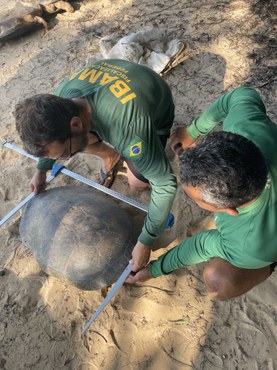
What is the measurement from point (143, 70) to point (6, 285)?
70.4 inches

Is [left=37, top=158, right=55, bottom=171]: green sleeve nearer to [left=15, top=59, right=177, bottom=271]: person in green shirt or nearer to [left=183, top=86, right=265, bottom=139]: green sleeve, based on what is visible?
[left=15, top=59, right=177, bottom=271]: person in green shirt

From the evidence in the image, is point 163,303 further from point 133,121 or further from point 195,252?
point 133,121

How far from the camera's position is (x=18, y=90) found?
12.5 feet

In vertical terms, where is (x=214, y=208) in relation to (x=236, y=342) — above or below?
above

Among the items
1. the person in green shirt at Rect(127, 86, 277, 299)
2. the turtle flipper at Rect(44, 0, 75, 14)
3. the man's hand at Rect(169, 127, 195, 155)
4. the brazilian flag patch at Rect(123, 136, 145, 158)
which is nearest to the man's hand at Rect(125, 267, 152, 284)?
the person in green shirt at Rect(127, 86, 277, 299)

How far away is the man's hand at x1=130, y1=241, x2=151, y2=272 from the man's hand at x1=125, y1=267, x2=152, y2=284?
0.03m

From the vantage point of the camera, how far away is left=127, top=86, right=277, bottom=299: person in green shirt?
1.13 m

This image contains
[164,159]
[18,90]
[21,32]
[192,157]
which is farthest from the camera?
[21,32]

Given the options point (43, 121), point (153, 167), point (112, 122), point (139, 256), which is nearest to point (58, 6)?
point (112, 122)

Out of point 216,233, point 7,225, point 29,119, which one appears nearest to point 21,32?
point 7,225

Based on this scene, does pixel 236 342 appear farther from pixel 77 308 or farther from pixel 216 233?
pixel 77 308

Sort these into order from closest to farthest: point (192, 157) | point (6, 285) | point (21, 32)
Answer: point (192, 157), point (6, 285), point (21, 32)

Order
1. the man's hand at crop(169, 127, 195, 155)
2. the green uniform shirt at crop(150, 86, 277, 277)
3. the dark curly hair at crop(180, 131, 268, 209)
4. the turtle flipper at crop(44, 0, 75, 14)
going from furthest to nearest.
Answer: the turtle flipper at crop(44, 0, 75, 14) → the man's hand at crop(169, 127, 195, 155) → the green uniform shirt at crop(150, 86, 277, 277) → the dark curly hair at crop(180, 131, 268, 209)

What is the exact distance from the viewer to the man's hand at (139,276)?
2.00 meters
